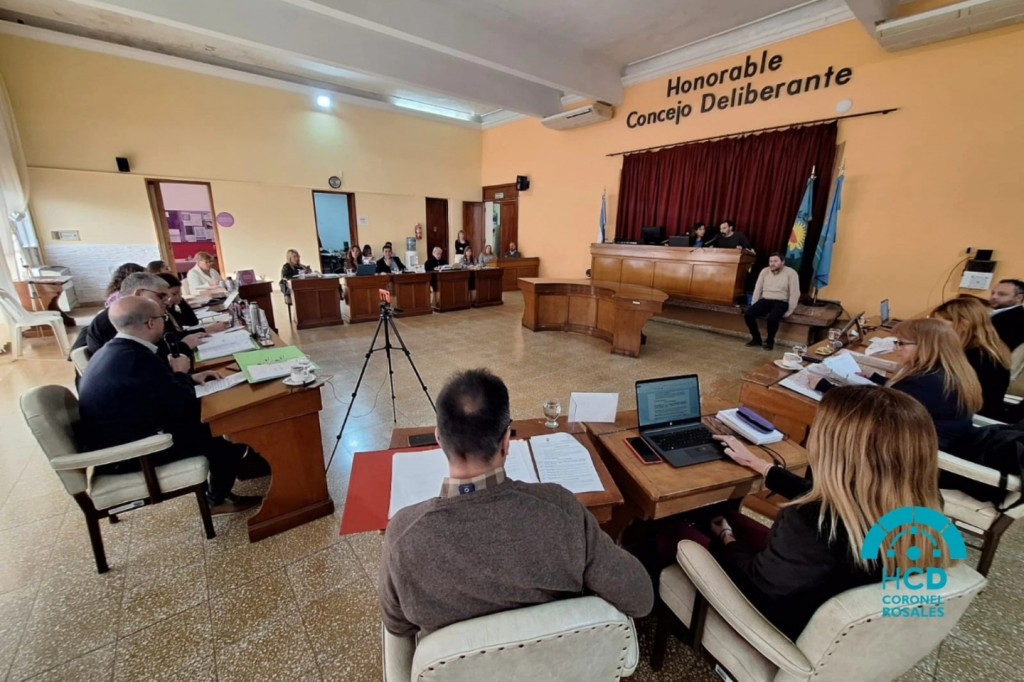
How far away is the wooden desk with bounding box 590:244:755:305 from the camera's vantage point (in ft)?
18.8

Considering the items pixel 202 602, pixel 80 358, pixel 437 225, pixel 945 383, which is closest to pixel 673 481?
pixel 945 383

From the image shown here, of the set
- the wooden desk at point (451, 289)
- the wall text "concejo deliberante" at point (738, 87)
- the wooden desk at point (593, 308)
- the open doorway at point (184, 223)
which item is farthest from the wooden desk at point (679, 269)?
the open doorway at point (184, 223)

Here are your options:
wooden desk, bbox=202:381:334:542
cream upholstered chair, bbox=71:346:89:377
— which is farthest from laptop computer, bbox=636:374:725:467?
cream upholstered chair, bbox=71:346:89:377

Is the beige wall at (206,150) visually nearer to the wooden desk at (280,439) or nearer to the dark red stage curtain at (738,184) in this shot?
the dark red stage curtain at (738,184)

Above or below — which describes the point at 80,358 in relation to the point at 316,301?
above

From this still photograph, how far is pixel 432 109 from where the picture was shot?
378 inches

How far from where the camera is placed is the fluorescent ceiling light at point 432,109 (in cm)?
917

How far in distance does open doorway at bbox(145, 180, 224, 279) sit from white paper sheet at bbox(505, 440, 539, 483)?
8668 mm

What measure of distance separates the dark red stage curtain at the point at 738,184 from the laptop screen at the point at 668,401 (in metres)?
5.31

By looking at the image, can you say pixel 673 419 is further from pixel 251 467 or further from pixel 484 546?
pixel 251 467

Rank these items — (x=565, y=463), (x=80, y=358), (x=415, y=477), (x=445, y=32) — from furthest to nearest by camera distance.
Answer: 1. (x=445, y=32)
2. (x=80, y=358)
3. (x=565, y=463)
4. (x=415, y=477)

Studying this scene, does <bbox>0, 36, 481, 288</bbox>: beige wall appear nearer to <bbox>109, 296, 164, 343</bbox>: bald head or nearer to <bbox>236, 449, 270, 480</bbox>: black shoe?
<bbox>236, 449, 270, 480</bbox>: black shoe

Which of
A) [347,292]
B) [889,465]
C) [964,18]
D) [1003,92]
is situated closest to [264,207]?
[347,292]

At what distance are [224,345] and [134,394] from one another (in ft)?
3.35
